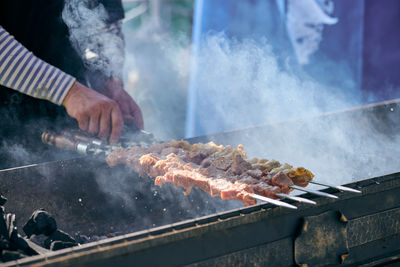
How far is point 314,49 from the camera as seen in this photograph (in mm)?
6512

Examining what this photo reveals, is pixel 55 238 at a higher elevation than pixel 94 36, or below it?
below

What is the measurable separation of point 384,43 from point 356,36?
1.50ft

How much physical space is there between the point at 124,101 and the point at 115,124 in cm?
81

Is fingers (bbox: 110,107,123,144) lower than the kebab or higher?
higher

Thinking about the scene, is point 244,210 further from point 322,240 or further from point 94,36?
point 94,36

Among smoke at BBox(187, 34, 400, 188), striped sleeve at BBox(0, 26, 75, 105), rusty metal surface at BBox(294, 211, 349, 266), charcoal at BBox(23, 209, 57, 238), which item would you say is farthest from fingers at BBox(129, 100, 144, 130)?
rusty metal surface at BBox(294, 211, 349, 266)

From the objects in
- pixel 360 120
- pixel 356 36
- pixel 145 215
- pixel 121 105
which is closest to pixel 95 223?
pixel 145 215

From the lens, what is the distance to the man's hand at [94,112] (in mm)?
3287

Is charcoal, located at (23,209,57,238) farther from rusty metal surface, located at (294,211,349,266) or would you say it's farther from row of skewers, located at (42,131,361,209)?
rusty metal surface, located at (294,211,349,266)

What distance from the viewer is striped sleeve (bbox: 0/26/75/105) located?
3098mm

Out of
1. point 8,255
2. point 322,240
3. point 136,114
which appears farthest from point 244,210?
point 136,114

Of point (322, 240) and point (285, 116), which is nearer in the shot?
point (322, 240)

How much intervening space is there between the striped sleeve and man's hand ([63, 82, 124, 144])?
0.28ft

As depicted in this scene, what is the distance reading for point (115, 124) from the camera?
333cm
